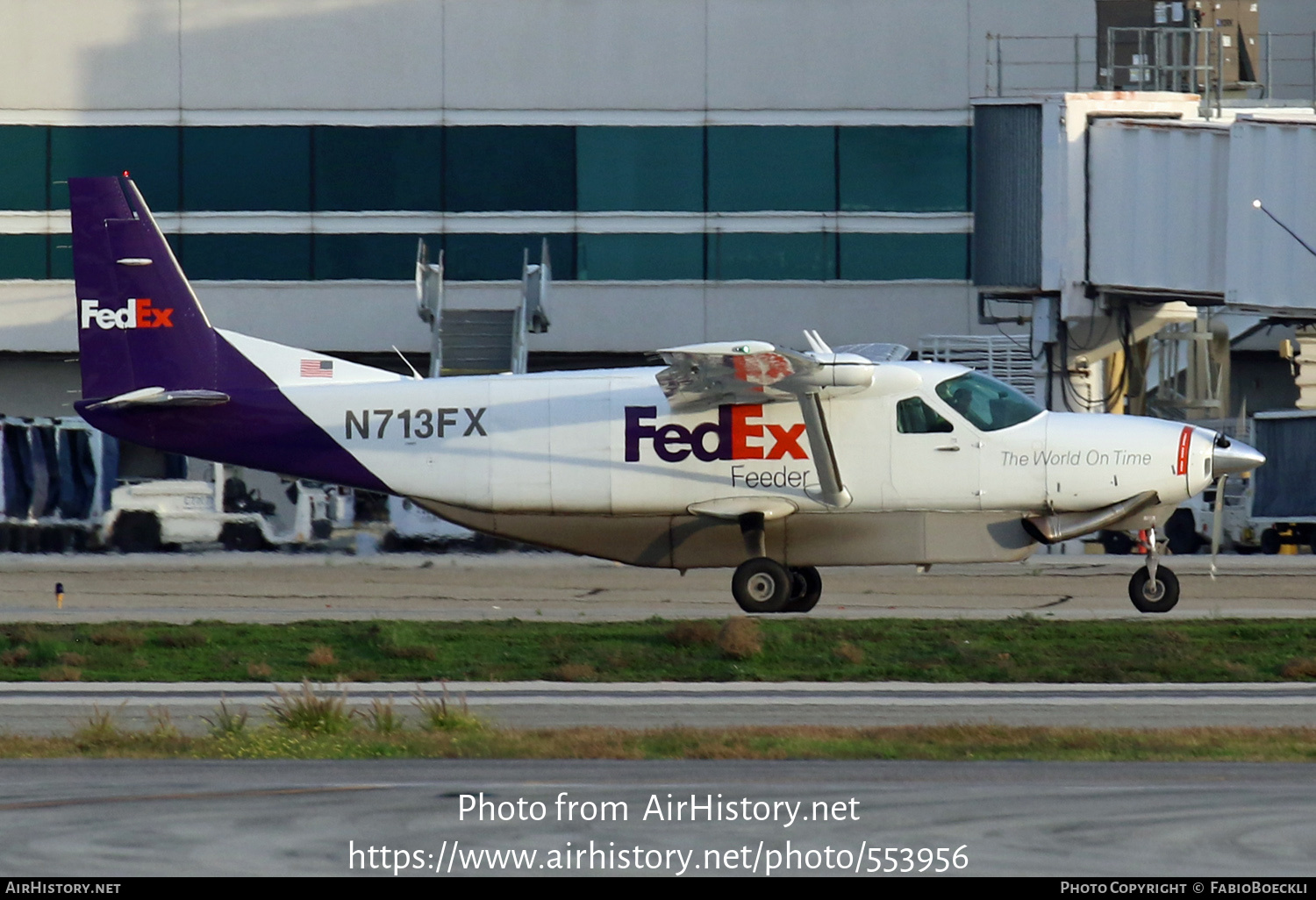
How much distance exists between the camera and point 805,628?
19.6 meters

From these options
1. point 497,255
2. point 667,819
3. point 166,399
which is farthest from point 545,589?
point 667,819

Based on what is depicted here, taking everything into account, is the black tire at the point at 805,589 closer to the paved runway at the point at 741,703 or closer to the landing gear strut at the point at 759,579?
the landing gear strut at the point at 759,579

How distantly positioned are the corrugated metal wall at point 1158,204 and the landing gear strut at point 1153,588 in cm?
730

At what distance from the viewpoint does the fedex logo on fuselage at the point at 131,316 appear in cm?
2225

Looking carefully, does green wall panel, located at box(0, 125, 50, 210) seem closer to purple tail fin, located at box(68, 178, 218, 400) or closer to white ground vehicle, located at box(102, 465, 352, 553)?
white ground vehicle, located at box(102, 465, 352, 553)

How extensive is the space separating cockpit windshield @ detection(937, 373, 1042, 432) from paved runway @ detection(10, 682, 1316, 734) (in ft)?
14.7

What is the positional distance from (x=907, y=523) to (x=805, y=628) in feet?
6.83

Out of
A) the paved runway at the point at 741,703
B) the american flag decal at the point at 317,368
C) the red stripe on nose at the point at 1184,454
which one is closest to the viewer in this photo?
the paved runway at the point at 741,703

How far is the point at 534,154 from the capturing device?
3869 centimetres

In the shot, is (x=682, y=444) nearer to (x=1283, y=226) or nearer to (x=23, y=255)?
(x=1283, y=226)

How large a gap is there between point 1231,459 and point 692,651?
257 inches

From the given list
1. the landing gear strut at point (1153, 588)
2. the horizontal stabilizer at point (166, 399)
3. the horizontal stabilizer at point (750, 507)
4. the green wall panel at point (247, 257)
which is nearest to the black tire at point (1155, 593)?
the landing gear strut at point (1153, 588)
